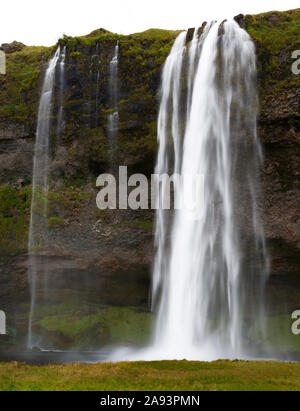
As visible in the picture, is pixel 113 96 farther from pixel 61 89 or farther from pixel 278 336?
pixel 278 336

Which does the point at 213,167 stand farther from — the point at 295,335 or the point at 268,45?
the point at 295,335

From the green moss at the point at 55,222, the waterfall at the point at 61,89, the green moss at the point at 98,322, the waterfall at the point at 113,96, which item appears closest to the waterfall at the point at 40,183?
the green moss at the point at 55,222

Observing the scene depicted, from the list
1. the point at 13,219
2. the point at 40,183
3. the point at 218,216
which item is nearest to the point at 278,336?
the point at 218,216

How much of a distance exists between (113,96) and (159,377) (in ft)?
80.0

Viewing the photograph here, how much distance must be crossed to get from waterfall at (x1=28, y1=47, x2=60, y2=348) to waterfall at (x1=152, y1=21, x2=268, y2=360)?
1030 centimetres

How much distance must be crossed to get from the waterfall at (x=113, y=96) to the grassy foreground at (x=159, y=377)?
20122 mm

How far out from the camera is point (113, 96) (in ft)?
107

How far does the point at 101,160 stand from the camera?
106ft

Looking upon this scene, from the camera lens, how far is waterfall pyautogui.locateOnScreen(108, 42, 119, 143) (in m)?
32.1

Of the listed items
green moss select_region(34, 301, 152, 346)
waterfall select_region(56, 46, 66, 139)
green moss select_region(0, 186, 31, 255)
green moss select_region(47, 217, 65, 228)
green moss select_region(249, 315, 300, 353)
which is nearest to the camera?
green moss select_region(249, 315, 300, 353)

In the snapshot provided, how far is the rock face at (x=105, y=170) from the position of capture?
26.9m

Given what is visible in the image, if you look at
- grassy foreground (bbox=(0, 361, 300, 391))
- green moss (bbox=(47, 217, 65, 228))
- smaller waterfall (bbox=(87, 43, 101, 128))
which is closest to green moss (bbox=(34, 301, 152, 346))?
green moss (bbox=(47, 217, 65, 228))

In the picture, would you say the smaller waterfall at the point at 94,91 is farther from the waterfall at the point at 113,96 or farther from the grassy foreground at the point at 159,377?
the grassy foreground at the point at 159,377

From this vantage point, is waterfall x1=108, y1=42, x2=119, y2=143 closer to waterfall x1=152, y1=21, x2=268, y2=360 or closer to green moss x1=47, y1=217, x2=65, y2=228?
waterfall x1=152, y1=21, x2=268, y2=360
